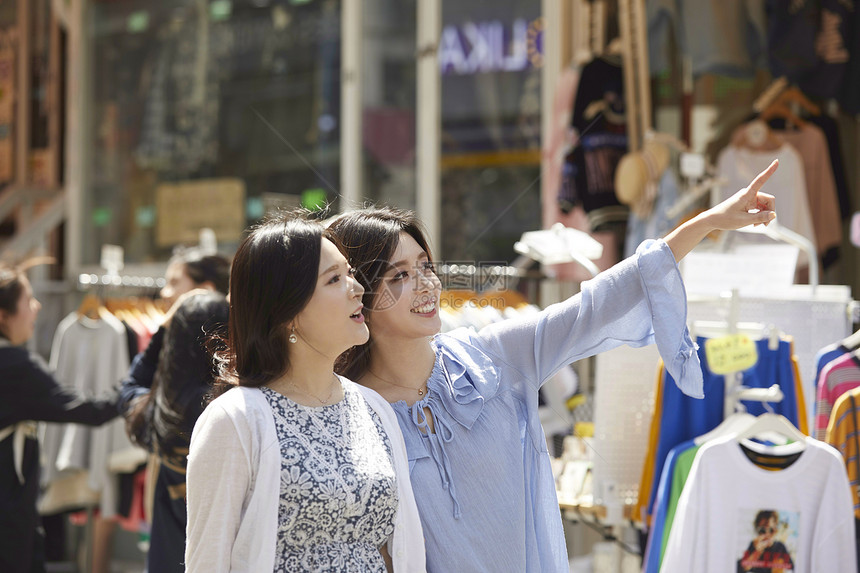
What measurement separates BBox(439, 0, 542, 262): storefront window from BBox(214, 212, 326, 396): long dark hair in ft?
11.0

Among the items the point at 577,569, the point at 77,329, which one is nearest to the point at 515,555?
the point at 577,569

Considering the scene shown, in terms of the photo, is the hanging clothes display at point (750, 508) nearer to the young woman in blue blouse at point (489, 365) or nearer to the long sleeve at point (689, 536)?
the long sleeve at point (689, 536)

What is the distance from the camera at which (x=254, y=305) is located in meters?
1.61

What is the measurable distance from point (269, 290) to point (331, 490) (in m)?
0.35

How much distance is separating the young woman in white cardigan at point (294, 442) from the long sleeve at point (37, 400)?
169cm

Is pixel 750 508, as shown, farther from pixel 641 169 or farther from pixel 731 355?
pixel 641 169

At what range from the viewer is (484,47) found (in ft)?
17.1

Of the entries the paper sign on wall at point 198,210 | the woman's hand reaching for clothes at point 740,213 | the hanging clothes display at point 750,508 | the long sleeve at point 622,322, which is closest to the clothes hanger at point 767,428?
the hanging clothes display at point 750,508

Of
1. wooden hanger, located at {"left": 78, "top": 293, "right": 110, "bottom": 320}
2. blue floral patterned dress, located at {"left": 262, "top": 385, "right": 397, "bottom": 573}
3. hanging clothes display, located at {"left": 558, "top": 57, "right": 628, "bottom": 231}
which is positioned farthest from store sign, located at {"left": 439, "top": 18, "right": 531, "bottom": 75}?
blue floral patterned dress, located at {"left": 262, "top": 385, "right": 397, "bottom": 573}

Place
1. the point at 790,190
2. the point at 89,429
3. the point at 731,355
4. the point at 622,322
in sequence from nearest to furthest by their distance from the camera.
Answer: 1. the point at 622,322
2. the point at 731,355
3. the point at 790,190
4. the point at 89,429

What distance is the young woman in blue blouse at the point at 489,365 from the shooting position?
172 centimetres

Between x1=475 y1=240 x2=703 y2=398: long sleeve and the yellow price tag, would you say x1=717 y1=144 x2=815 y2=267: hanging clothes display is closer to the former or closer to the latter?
the yellow price tag

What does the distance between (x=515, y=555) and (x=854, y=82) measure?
2.90 m

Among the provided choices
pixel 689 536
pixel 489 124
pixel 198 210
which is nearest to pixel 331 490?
pixel 689 536
